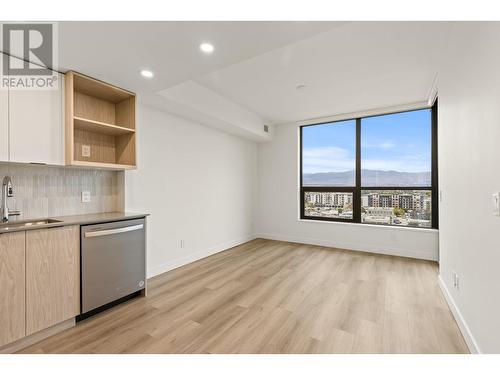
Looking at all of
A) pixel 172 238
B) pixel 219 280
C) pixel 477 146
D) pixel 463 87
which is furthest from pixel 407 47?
pixel 172 238

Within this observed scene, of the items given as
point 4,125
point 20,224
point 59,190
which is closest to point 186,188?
point 59,190

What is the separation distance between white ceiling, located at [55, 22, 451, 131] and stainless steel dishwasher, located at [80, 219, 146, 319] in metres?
1.54

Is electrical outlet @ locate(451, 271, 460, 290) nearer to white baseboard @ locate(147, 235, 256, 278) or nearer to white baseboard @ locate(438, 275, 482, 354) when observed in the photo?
white baseboard @ locate(438, 275, 482, 354)

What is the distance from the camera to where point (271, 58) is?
8.73ft

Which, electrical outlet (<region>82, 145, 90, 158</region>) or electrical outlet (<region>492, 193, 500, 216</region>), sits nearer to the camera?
electrical outlet (<region>492, 193, 500, 216</region>)

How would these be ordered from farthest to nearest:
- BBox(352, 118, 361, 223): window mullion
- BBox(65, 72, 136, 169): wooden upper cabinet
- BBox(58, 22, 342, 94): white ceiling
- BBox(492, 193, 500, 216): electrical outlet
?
1. BBox(352, 118, 361, 223): window mullion
2. BBox(65, 72, 136, 169): wooden upper cabinet
3. BBox(58, 22, 342, 94): white ceiling
4. BBox(492, 193, 500, 216): electrical outlet

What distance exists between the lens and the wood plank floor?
1809 mm

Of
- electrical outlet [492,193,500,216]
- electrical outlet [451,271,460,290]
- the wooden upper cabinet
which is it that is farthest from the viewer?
the wooden upper cabinet

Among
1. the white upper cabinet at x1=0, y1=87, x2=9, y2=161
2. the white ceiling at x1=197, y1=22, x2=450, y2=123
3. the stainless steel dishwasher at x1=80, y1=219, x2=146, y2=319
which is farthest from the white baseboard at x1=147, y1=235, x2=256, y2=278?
the white ceiling at x1=197, y1=22, x2=450, y2=123

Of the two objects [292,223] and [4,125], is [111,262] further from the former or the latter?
[292,223]

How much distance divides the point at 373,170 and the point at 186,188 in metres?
3.60

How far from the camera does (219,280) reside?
3104 millimetres

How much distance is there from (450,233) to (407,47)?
1.99 meters

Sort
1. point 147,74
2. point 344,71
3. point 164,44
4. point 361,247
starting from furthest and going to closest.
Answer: point 361,247, point 344,71, point 147,74, point 164,44
